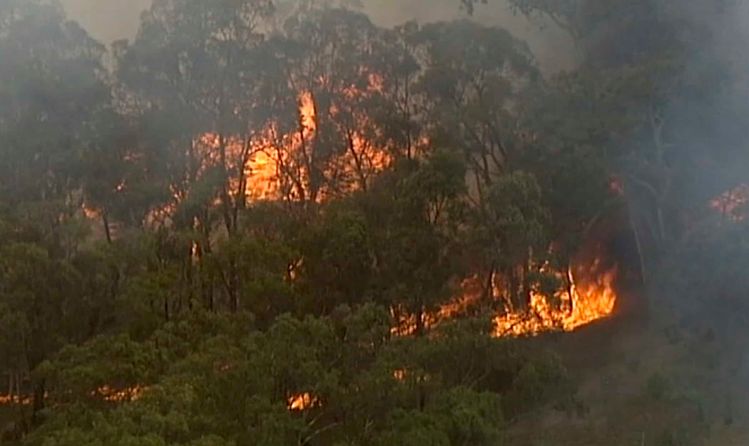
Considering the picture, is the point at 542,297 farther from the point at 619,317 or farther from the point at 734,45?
the point at 734,45

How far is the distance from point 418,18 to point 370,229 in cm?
828

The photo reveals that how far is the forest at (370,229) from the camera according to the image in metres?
8.91

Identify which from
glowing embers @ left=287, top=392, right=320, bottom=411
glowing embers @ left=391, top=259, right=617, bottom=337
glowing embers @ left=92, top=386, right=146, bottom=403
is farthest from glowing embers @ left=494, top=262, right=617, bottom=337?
glowing embers @ left=92, top=386, right=146, bottom=403

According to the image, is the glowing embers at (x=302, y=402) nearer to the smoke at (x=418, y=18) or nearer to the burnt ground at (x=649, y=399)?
the burnt ground at (x=649, y=399)

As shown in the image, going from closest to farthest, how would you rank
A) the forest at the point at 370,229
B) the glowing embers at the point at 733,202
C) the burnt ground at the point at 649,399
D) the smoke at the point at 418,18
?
the forest at the point at 370,229 → the burnt ground at the point at 649,399 → the glowing embers at the point at 733,202 → the smoke at the point at 418,18

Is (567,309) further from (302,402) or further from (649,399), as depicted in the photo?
(302,402)

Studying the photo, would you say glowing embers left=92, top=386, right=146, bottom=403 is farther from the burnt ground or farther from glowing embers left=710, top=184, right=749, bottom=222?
glowing embers left=710, top=184, right=749, bottom=222

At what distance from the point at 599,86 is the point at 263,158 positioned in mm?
A: 5706

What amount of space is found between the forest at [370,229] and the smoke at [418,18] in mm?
1166

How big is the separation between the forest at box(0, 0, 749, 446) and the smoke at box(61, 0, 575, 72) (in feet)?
3.83

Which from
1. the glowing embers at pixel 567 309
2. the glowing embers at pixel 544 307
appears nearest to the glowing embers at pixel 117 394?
the glowing embers at pixel 544 307

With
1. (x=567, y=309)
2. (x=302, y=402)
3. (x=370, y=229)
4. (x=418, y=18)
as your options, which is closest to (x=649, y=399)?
(x=567, y=309)

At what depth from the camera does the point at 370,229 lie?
1159 cm

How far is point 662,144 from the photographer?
1405cm
